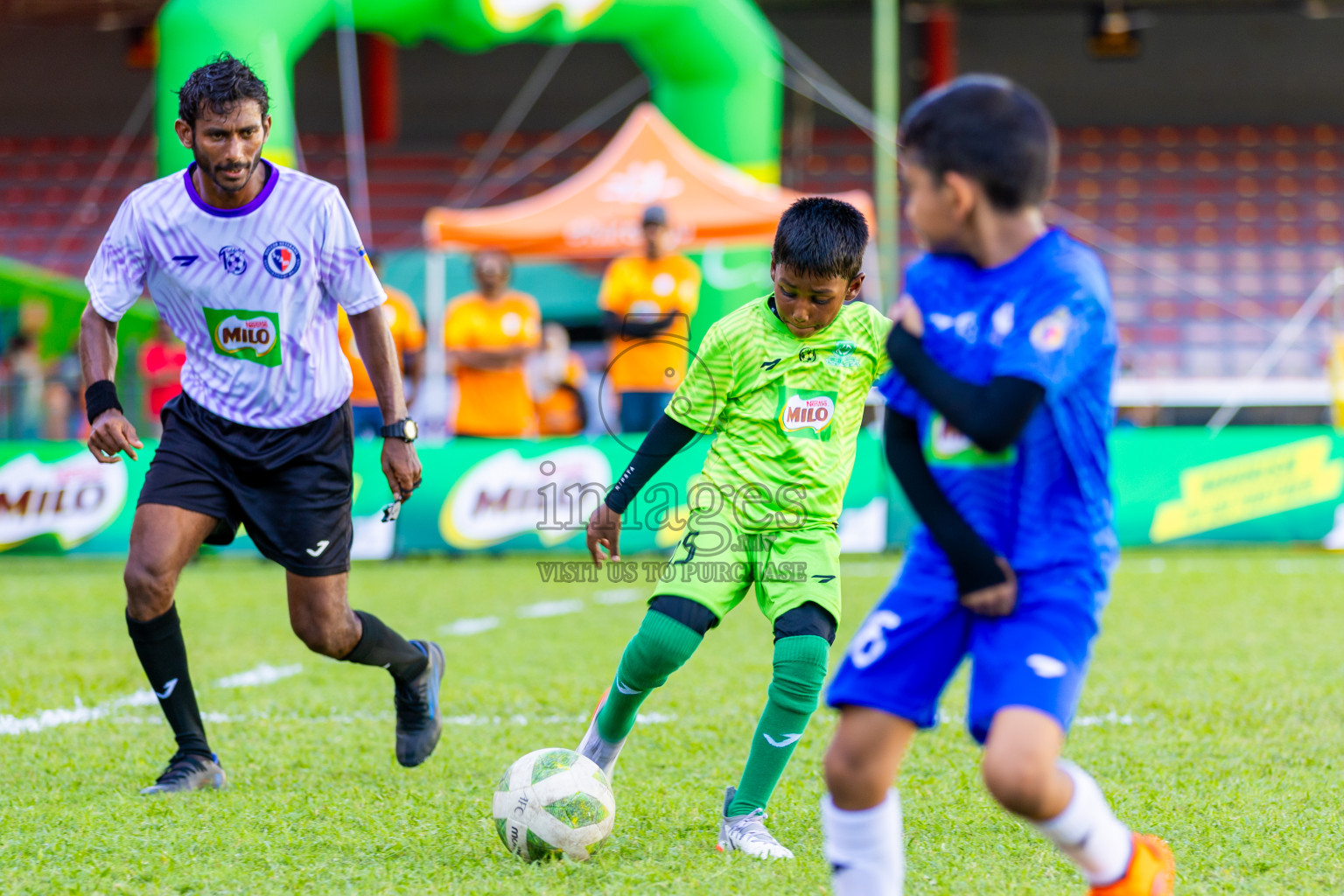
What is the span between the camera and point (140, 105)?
860 inches

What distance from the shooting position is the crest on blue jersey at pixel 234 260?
4.13 meters

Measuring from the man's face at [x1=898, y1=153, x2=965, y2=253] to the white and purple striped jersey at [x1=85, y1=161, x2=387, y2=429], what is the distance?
2114mm

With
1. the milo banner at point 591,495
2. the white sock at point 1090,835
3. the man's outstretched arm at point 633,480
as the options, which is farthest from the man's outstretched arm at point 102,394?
the milo banner at point 591,495

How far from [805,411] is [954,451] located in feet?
4.05

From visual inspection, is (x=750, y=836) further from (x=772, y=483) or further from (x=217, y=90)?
(x=217, y=90)

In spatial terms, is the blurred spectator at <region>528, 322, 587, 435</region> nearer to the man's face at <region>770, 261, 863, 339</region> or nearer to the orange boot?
the man's face at <region>770, 261, 863, 339</region>

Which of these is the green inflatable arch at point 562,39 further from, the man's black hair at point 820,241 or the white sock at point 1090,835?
the white sock at point 1090,835

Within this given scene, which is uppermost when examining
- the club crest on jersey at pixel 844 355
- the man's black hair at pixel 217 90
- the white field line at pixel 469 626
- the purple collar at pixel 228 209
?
the man's black hair at pixel 217 90

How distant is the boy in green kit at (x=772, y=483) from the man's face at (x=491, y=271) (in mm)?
6945

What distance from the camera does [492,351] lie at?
10656 millimetres

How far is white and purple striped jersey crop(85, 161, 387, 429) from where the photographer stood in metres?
4.12

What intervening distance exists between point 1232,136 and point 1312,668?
1648 centimetres

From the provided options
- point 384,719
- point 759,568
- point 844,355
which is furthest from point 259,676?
point 844,355

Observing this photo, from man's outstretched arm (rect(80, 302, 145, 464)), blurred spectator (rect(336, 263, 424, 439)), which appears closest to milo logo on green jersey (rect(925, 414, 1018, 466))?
man's outstretched arm (rect(80, 302, 145, 464))
